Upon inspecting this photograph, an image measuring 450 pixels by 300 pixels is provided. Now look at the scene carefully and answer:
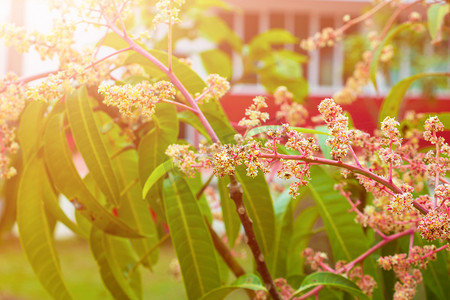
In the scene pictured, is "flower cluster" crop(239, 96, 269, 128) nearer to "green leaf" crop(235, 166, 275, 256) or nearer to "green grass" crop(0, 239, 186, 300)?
"green leaf" crop(235, 166, 275, 256)

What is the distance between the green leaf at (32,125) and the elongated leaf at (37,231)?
3cm

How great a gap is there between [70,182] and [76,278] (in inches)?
190

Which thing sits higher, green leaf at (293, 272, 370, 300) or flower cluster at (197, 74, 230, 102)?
flower cluster at (197, 74, 230, 102)

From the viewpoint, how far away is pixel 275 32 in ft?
6.12

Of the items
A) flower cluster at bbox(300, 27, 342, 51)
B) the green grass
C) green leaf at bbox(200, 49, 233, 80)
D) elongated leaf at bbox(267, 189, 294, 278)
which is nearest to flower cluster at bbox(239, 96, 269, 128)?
elongated leaf at bbox(267, 189, 294, 278)

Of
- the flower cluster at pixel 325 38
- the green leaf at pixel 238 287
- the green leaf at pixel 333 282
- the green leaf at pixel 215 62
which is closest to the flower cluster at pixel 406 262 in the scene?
the green leaf at pixel 333 282

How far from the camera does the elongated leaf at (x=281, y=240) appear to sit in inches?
36.4

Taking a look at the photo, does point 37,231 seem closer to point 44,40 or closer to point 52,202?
point 52,202

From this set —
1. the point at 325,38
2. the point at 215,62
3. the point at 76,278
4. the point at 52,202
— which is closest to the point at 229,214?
the point at 52,202

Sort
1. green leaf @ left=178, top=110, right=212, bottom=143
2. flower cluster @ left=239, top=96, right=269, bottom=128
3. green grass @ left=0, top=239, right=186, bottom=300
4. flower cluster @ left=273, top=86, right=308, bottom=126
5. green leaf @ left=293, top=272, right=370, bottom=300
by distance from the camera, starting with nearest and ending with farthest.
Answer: flower cluster @ left=239, top=96, right=269, bottom=128
green leaf @ left=293, top=272, right=370, bottom=300
green leaf @ left=178, top=110, right=212, bottom=143
flower cluster @ left=273, top=86, right=308, bottom=126
green grass @ left=0, top=239, right=186, bottom=300

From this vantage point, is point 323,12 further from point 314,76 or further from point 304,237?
point 304,237

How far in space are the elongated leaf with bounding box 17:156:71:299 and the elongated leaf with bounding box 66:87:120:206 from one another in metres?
0.15

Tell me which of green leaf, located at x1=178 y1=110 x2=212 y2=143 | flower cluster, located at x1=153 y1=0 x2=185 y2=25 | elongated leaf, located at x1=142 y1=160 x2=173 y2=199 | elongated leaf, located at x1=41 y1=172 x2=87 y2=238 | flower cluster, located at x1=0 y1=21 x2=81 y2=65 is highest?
flower cluster, located at x1=153 y1=0 x2=185 y2=25

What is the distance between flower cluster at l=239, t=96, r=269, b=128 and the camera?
0.57 m
